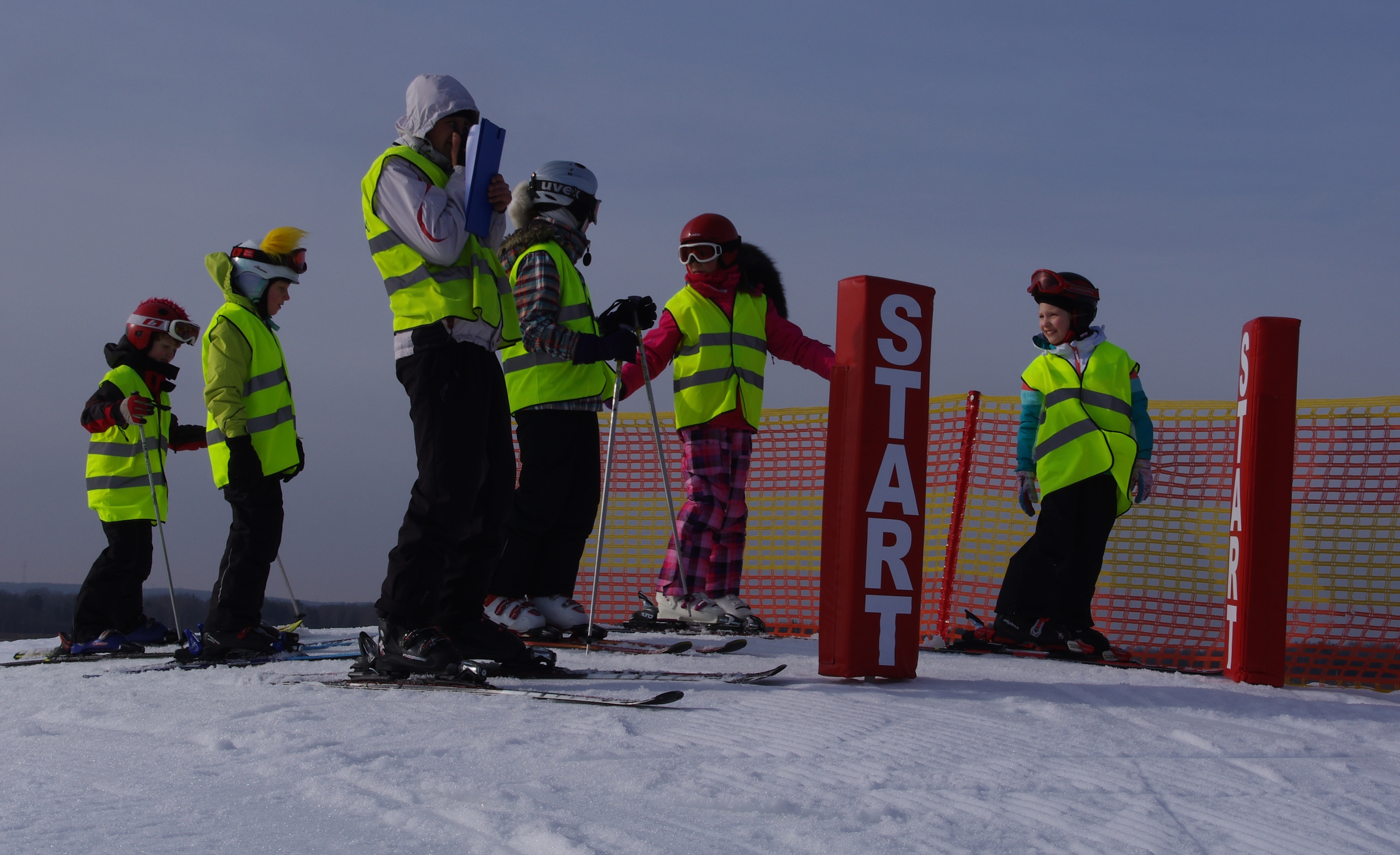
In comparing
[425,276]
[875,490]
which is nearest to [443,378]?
[425,276]

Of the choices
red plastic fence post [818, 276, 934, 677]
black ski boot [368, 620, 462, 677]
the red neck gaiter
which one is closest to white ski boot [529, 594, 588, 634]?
black ski boot [368, 620, 462, 677]

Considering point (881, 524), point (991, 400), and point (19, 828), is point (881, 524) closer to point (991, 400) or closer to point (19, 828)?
point (19, 828)

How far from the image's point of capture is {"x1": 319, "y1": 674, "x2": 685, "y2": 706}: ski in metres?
3.18

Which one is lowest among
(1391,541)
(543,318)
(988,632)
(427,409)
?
(988,632)

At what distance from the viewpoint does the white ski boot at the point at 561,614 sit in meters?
5.24

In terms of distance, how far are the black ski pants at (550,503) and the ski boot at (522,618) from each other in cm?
5

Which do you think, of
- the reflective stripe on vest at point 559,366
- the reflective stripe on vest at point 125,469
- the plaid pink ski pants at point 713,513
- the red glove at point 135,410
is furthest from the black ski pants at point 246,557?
the plaid pink ski pants at point 713,513

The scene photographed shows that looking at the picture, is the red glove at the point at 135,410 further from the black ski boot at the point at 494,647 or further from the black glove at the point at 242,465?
the black ski boot at the point at 494,647

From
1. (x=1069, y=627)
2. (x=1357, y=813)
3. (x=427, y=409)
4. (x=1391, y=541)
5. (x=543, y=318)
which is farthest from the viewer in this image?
(x=1391, y=541)

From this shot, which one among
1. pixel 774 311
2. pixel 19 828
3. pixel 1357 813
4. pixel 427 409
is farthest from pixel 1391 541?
pixel 19 828

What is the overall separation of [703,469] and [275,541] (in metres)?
2.25

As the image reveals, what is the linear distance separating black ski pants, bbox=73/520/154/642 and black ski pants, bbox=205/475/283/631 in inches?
43.8

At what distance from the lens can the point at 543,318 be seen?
5094 mm

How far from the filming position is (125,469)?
6172 millimetres
